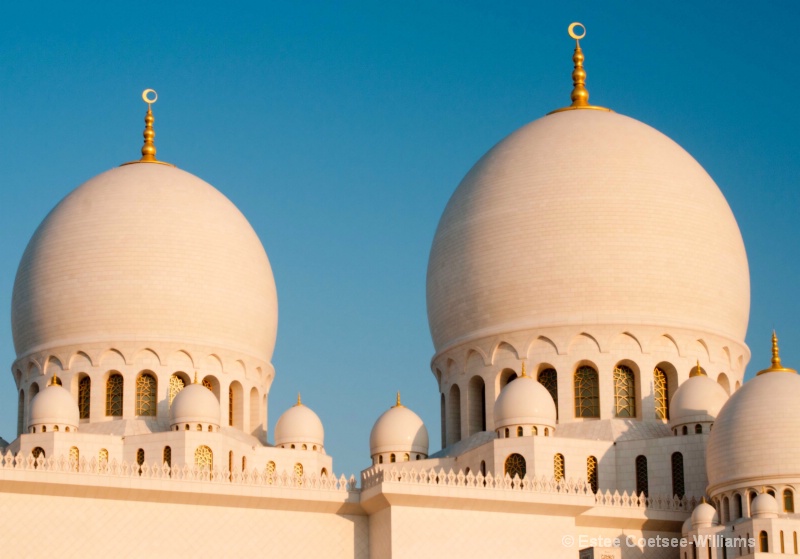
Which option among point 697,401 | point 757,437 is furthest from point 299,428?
point 757,437

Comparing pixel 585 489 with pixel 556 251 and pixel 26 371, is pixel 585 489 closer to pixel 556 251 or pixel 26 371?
pixel 556 251

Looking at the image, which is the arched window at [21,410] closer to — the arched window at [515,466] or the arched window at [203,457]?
the arched window at [203,457]

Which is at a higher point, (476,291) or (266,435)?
(476,291)

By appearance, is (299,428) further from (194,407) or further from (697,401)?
(697,401)

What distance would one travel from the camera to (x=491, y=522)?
34500 millimetres

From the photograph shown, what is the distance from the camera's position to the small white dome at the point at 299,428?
39656 millimetres

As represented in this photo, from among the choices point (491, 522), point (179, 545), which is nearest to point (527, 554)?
point (491, 522)

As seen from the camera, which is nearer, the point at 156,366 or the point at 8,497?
the point at 8,497

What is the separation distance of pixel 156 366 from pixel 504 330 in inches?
322

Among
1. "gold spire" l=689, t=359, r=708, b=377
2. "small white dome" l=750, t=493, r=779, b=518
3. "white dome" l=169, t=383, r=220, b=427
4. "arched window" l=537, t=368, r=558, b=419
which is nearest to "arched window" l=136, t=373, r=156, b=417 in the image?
"white dome" l=169, t=383, r=220, b=427

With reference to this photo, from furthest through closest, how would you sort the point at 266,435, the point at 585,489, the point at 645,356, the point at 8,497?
1. the point at 266,435
2. the point at 645,356
3. the point at 585,489
4. the point at 8,497

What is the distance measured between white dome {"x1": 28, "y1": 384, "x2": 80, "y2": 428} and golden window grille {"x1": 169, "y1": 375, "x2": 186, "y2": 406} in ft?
8.50

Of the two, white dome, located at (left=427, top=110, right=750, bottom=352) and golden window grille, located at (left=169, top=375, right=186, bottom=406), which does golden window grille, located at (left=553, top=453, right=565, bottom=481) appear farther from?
golden window grille, located at (left=169, top=375, right=186, bottom=406)

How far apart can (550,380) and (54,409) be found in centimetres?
1137
